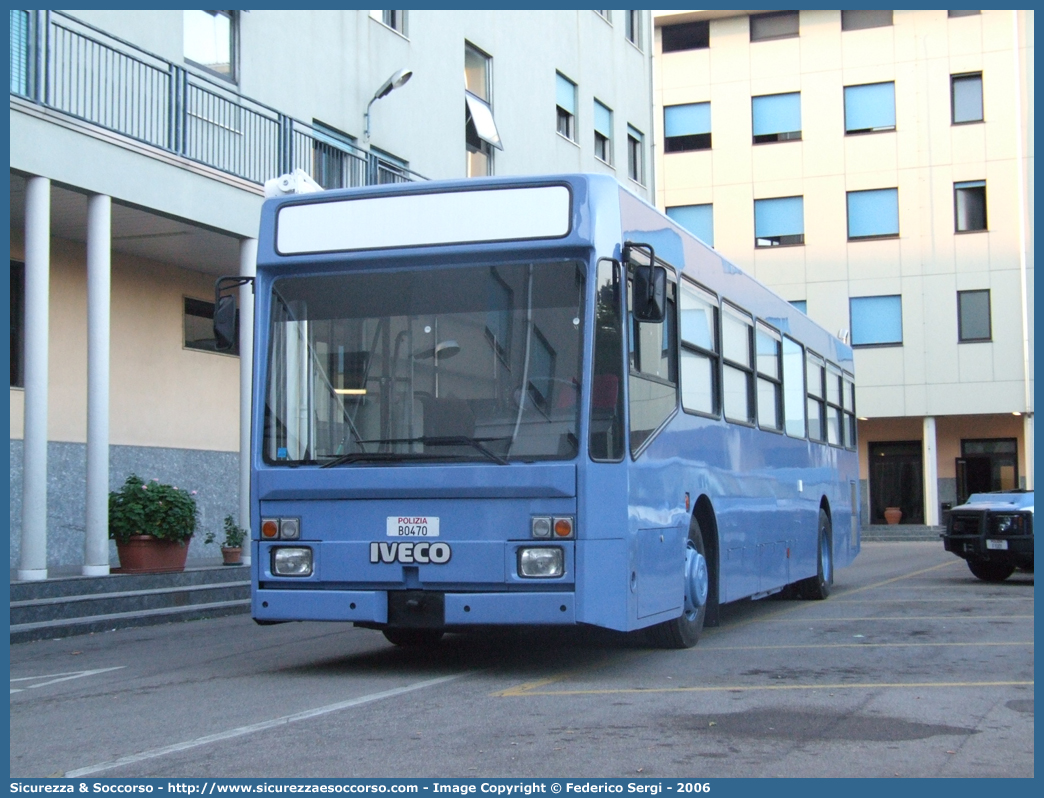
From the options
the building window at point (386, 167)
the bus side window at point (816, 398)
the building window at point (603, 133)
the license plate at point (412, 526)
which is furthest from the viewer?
the building window at point (603, 133)

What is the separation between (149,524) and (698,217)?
3353 centimetres

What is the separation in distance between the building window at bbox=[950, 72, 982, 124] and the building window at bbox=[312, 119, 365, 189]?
27.1m

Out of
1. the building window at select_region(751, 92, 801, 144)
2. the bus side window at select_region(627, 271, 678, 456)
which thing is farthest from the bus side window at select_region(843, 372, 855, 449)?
the building window at select_region(751, 92, 801, 144)

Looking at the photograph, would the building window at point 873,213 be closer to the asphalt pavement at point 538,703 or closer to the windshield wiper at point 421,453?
the asphalt pavement at point 538,703

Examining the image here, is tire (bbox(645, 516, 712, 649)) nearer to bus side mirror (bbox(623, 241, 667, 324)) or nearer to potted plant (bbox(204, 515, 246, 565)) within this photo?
bus side mirror (bbox(623, 241, 667, 324))

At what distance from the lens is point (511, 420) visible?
852 centimetres

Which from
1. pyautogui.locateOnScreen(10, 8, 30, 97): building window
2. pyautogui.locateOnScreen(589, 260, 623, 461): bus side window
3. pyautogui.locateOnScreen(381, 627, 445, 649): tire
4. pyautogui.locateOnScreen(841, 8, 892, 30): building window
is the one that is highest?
pyautogui.locateOnScreen(841, 8, 892, 30): building window

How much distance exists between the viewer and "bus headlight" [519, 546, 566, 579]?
8.41m

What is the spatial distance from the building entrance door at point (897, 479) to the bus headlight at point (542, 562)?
37.9m

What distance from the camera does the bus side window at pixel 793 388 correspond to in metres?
14.2

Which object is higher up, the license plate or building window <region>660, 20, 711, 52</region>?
→ building window <region>660, 20, 711, 52</region>

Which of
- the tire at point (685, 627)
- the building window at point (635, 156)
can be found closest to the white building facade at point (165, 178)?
the tire at point (685, 627)

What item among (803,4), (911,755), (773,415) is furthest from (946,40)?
(911,755)

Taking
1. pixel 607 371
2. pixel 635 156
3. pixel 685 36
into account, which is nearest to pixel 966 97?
pixel 685 36
